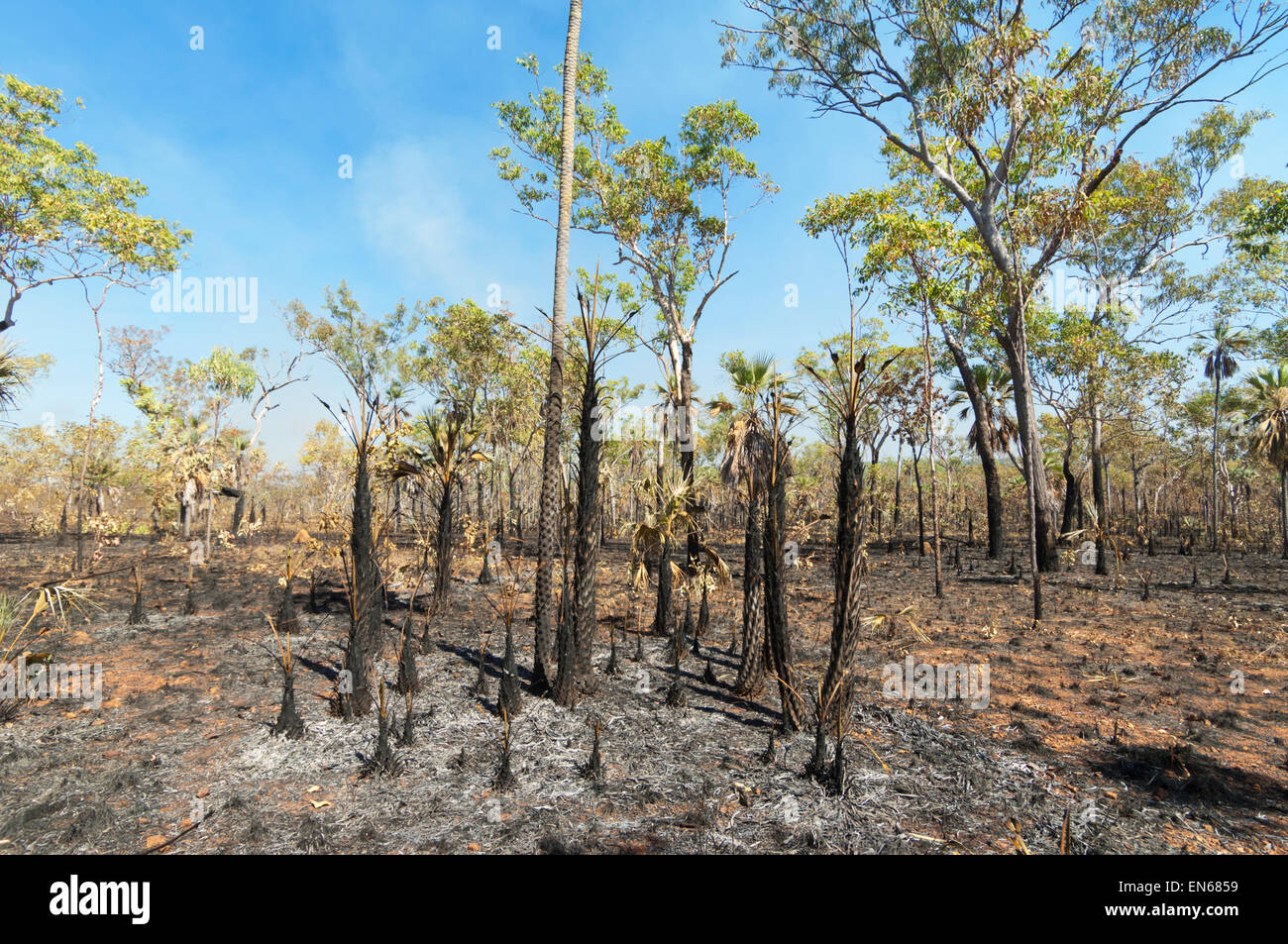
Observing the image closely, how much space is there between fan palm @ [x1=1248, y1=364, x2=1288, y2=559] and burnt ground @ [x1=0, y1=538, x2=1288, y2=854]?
2144 centimetres

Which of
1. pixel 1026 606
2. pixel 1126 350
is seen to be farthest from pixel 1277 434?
pixel 1026 606

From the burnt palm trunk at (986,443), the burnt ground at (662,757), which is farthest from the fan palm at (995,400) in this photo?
the burnt ground at (662,757)

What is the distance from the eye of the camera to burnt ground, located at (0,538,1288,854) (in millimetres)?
5277

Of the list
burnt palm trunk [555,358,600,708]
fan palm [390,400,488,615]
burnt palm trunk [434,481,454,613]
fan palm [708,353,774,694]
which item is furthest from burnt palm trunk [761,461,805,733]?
burnt palm trunk [434,481,454,613]

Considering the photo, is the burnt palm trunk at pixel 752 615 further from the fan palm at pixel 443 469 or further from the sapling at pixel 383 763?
the fan palm at pixel 443 469

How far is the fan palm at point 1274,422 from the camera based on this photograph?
1048 inches

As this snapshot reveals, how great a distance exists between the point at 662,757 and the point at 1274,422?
119 feet

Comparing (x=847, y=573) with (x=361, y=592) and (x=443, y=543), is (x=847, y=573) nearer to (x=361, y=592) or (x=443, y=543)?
(x=361, y=592)

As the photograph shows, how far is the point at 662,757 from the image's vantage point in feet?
23.1

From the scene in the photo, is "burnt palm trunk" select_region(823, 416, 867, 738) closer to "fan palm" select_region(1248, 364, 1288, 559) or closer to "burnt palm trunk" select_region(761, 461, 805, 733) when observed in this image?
"burnt palm trunk" select_region(761, 461, 805, 733)
